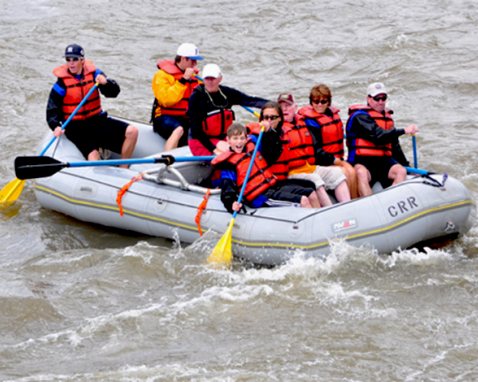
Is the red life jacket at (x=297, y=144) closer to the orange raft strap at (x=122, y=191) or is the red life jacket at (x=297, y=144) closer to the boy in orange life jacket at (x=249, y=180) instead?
the boy in orange life jacket at (x=249, y=180)

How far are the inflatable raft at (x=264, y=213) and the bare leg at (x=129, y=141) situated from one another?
1.52 feet

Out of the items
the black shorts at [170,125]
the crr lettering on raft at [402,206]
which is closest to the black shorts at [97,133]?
the black shorts at [170,125]

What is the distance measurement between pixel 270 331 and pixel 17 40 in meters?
10.2

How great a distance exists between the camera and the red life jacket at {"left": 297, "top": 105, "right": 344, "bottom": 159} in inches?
321

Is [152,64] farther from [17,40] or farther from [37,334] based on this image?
[37,334]

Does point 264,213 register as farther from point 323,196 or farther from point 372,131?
point 372,131

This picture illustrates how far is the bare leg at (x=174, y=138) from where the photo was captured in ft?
30.1

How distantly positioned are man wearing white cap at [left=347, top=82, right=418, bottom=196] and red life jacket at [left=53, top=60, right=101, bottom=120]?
2483 mm

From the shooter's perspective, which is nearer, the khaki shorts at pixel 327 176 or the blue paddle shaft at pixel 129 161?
the khaki shorts at pixel 327 176

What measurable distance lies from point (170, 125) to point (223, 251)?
2.15 metres

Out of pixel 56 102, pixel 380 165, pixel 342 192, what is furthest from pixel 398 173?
pixel 56 102

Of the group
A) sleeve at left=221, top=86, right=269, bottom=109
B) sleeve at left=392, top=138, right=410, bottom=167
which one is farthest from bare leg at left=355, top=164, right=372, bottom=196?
sleeve at left=221, top=86, right=269, bottom=109

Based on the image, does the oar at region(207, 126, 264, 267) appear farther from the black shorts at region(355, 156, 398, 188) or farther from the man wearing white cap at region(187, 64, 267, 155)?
the black shorts at region(355, 156, 398, 188)

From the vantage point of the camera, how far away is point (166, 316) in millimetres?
6945
